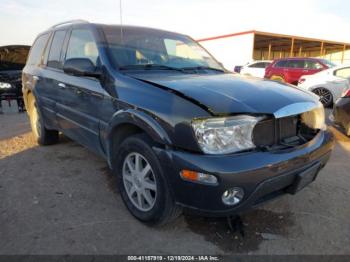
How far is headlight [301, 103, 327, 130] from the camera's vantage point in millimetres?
2800

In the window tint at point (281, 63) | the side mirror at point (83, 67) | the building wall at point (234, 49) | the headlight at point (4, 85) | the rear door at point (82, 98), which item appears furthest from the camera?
the building wall at point (234, 49)

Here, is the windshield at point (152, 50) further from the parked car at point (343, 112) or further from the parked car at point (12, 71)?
the parked car at point (12, 71)

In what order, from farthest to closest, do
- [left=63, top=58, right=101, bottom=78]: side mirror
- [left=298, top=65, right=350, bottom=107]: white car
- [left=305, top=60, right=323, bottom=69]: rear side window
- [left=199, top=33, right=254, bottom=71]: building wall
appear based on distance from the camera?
[left=199, top=33, right=254, bottom=71]: building wall → [left=305, top=60, right=323, bottom=69]: rear side window → [left=298, top=65, right=350, bottom=107]: white car → [left=63, top=58, right=101, bottom=78]: side mirror

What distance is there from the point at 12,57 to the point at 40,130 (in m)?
5.53

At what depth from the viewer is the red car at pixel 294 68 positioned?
39.9 feet

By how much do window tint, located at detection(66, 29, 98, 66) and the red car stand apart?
10381mm

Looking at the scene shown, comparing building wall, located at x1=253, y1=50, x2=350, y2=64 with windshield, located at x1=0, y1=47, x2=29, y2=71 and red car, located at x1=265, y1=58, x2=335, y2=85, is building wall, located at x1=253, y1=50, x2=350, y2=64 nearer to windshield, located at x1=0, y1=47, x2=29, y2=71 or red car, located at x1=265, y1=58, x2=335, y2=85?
red car, located at x1=265, y1=58, x2=335, y2=85

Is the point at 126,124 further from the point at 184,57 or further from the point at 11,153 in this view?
the point at 11,153

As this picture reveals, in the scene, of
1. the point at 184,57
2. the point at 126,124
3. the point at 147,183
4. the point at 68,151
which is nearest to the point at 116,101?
the point at 126,124

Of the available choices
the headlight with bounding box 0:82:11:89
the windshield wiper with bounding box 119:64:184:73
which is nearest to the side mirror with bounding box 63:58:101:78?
the windshield wiper with bounding box 119:64:184:73

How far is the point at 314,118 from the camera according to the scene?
9.47 feet

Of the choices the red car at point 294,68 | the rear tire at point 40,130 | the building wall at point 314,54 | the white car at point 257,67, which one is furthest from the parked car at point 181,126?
the building wall at point 314,54

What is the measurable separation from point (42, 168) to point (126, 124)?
202 cm

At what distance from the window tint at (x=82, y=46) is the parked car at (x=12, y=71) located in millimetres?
5713
